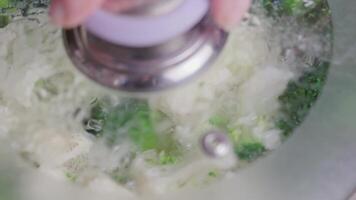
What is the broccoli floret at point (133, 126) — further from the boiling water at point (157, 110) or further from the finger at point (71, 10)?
the finger at point (71, 10)

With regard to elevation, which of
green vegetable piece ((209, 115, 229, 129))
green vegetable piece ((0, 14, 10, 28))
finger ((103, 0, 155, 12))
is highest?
finger ((103, 0, 155, 12))

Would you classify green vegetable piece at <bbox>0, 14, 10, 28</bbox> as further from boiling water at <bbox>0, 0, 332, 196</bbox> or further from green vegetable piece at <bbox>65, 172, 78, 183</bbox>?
green vegetable piece at <bbox>65, 172, 78, 183</bbox>

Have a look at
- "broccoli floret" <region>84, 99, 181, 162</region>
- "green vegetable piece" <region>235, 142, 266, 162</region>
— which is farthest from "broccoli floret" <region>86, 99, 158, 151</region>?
"green vegetable piece" <region>235, 142, 266, 162</region>

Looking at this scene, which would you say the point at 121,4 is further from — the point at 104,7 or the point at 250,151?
the point at 250,151

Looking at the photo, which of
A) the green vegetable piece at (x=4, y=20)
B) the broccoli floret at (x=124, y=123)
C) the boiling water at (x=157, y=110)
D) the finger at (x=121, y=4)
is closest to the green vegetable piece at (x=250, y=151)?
the boiling water at (x=157, y=110)

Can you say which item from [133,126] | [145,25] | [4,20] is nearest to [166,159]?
[133,126]

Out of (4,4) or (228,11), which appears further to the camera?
(4,4)

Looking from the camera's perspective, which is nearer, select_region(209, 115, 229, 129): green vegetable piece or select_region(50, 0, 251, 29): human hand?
select_region(50, 0, 251, 29): human hand

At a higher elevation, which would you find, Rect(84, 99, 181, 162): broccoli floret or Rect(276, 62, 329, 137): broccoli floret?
Rect(84, 99, 181, 162): broccoli floret
